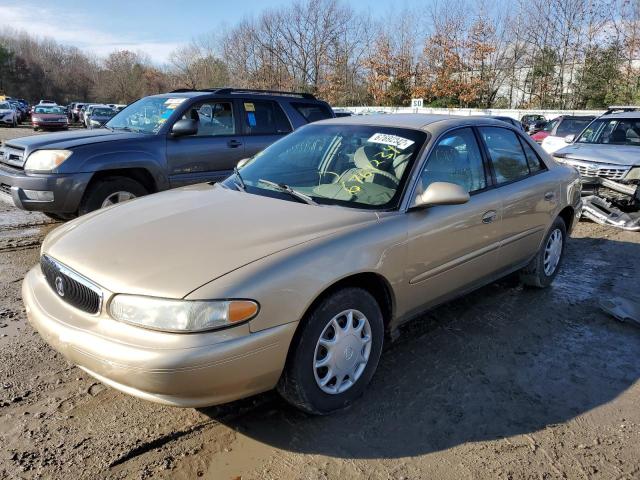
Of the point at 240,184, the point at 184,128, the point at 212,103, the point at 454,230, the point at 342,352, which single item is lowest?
the point at 342,352

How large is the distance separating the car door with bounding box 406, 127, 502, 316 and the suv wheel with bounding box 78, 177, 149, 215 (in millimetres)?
3838

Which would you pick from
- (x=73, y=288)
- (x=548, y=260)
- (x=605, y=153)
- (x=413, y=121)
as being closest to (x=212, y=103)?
(x=413, y=121)

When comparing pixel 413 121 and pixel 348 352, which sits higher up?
pixel 413 121

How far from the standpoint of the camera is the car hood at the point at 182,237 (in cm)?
235

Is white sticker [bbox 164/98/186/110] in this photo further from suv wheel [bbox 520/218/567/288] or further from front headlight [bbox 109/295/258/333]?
front headlight [bbox 109/295/258/333]

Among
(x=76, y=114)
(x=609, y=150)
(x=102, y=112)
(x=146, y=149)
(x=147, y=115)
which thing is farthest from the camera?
(x=76, y=114)

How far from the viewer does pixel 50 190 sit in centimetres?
533

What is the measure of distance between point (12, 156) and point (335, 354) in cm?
501

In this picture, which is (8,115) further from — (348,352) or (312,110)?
(348,352)

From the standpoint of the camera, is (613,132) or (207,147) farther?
(613,132)

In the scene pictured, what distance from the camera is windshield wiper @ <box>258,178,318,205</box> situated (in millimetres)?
3174

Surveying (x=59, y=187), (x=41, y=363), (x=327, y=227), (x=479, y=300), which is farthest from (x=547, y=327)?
(x=59, y=187)

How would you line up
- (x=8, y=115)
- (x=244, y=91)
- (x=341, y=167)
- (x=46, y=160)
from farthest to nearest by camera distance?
(x=8, y=115) < (x=244, y=91) < (x=46, y=160) < (x=341, y=167)

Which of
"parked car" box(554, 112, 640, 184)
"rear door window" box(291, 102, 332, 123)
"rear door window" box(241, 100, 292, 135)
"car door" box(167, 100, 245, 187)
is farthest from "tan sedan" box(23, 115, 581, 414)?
"parked car" box(554, 112, 640, 184)
